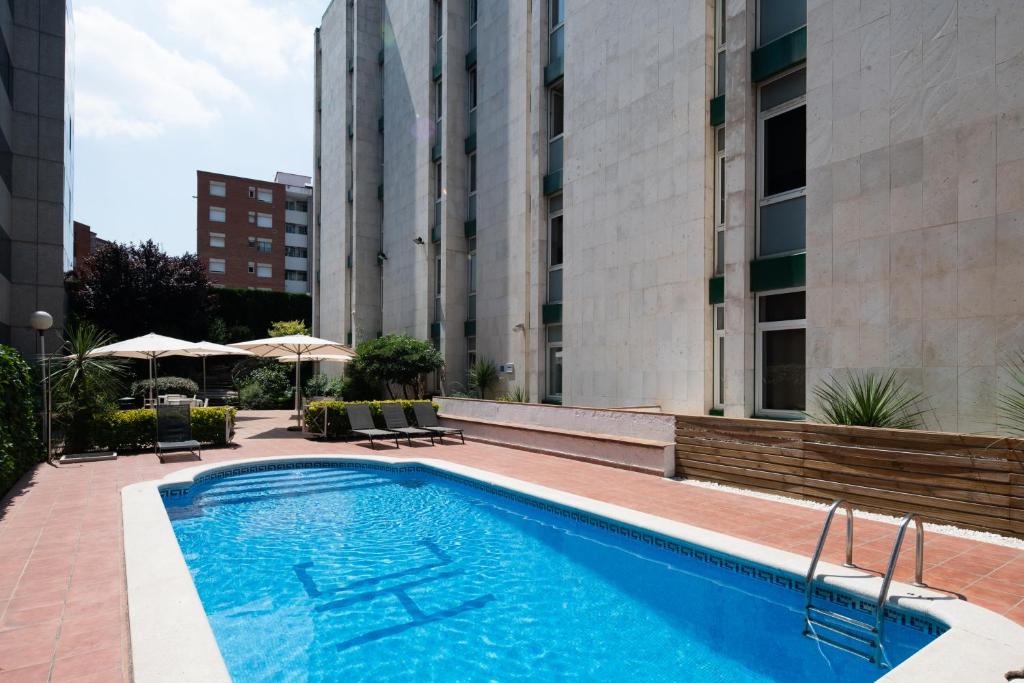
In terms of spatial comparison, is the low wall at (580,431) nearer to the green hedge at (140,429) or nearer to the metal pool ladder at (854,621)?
the metal pool ladder at (854,621)

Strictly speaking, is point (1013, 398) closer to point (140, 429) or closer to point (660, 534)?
point (660, 534)

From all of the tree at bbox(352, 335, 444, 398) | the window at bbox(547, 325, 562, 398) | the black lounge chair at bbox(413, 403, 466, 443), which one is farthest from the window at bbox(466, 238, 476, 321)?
the black lounge chair at bbox(413, 403, 466, 443)

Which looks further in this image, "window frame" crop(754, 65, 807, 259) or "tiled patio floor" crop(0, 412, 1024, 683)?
"window frame" crop(754, 65, 807, 259)

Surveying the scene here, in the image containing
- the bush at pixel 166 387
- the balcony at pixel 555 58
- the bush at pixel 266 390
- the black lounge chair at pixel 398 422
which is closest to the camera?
the black lounge chair at pixel 398 422

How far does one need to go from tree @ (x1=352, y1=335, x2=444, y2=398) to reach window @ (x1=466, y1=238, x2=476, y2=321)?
195 centimetres

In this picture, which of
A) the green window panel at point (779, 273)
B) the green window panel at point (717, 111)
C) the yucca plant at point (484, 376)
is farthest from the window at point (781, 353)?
the yucca plant at point (484, 376)

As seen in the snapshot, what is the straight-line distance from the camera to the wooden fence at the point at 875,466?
244 inches

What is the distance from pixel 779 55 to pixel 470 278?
12.2 metres

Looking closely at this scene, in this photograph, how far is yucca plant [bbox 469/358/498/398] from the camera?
17.7 meters

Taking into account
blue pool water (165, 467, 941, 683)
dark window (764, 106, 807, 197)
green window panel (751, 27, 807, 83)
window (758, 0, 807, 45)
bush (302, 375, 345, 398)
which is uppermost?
window (758, 0, 807, 45)

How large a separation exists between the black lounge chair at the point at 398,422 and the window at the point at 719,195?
309 inches

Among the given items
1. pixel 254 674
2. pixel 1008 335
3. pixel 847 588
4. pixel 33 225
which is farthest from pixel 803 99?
pixel 33 225

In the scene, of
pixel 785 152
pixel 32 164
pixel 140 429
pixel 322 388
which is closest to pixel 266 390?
pixel 322 388

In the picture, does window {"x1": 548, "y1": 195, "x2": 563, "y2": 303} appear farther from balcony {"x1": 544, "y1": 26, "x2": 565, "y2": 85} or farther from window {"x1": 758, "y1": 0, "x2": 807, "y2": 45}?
window {"x1": 758, "y1": 0, "x2": 807, "y2": 45}
